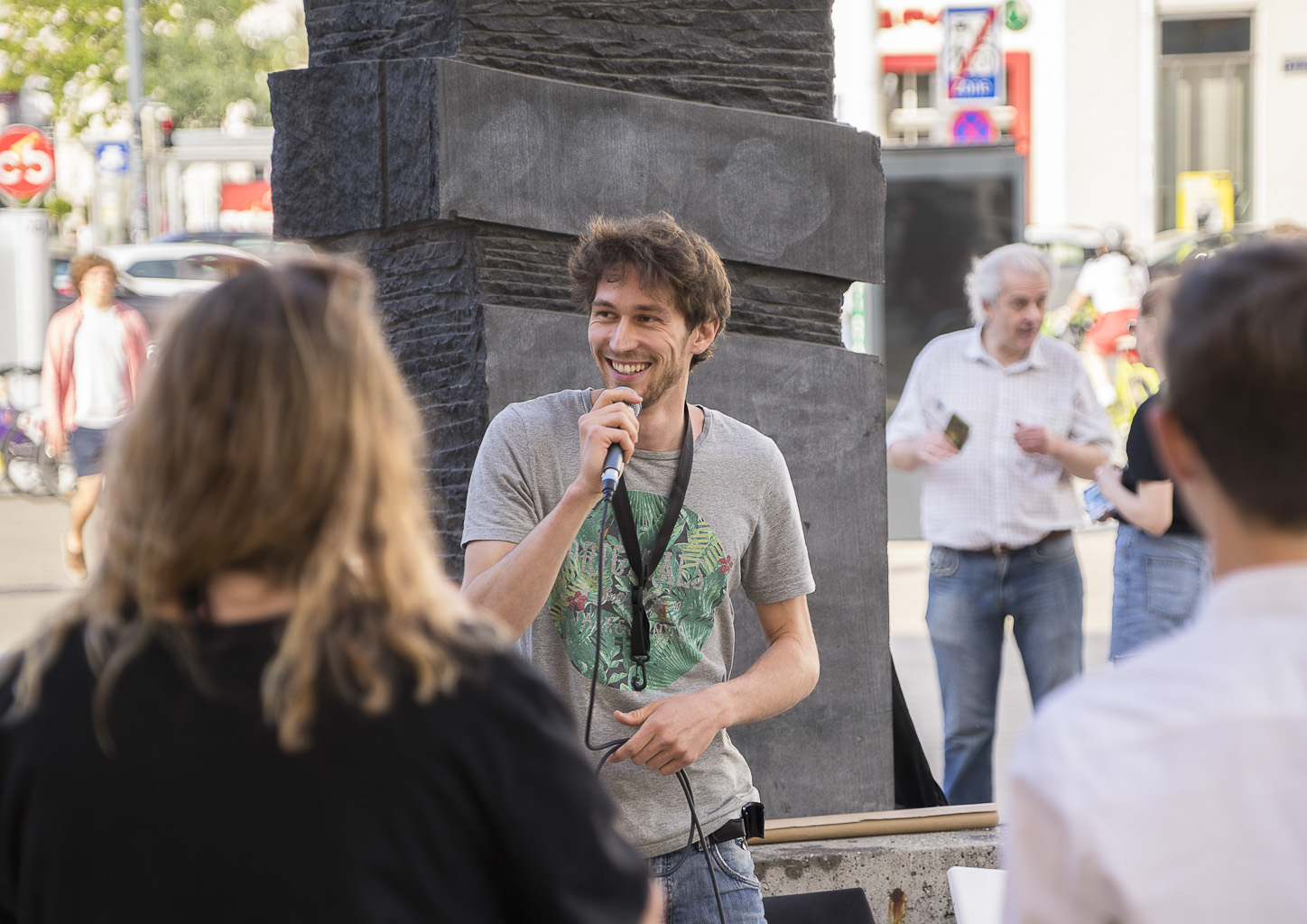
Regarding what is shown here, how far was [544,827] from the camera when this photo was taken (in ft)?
4.54

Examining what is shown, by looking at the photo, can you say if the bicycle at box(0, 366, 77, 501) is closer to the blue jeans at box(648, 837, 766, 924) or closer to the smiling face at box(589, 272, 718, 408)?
the smiling face at box(589, 272, 718, 408)

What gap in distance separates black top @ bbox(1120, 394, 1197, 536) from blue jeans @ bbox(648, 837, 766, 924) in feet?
7.64

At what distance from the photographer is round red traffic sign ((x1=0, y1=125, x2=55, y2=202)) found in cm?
2138

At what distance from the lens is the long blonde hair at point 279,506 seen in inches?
53.6

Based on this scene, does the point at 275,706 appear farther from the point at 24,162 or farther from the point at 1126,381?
the point at 24,162

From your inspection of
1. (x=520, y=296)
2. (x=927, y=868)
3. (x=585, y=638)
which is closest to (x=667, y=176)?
(x=520, y=296)

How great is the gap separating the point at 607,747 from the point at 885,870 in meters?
1.43

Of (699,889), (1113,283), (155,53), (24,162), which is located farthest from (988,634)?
(155,53)

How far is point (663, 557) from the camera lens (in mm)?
2754

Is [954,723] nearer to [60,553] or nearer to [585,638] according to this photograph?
[585,638]

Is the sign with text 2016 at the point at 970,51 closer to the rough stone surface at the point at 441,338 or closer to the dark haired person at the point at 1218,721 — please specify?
the rough stone surface at the point at 441,338

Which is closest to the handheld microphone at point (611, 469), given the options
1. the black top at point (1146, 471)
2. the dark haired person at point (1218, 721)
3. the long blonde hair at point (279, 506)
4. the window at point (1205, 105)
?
the long blonde hair at point (279, 506)

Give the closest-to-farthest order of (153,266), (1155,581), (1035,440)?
(1155,581) < (1035,440) < (153,266)

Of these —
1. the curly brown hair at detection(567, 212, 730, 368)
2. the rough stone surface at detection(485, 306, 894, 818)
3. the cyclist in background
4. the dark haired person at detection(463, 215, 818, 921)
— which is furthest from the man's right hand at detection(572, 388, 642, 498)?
the cyclist in background
